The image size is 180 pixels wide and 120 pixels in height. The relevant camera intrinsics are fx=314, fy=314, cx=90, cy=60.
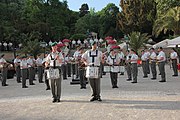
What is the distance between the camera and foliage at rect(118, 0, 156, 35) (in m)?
58.2

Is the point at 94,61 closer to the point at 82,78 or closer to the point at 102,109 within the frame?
the point at 102,109

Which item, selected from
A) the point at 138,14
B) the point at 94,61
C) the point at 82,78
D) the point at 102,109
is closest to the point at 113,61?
the point at 82,78

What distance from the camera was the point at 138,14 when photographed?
59.2 m

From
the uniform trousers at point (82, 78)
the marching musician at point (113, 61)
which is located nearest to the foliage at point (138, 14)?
the uniform trousers at point (82, 78)

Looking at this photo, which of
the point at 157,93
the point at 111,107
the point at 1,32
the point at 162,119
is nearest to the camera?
the point at 162,119

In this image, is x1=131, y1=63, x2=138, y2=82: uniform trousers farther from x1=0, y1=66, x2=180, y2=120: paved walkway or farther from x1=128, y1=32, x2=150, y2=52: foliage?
x1=128, y1=32, x2=150, y2=52: foliage

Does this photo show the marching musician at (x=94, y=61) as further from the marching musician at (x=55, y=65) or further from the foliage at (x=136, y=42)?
the foliage at (x=136, y=42)

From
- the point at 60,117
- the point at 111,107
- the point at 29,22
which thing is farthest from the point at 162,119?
the point at 29,22

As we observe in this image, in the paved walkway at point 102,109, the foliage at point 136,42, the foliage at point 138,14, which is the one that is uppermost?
the foliage at point 138,14

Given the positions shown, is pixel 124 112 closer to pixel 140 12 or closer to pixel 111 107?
pixel 111 107

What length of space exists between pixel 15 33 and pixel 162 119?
4376 centimetres

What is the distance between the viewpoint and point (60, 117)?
8172 mm

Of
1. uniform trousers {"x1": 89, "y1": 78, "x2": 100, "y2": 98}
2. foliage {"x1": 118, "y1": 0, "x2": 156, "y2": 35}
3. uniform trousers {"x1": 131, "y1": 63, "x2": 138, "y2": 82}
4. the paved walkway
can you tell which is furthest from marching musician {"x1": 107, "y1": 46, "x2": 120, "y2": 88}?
foliage {"x1": 118, "y1": 0, "x2": 156, "y2": 35}

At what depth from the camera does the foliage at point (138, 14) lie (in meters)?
58.2
